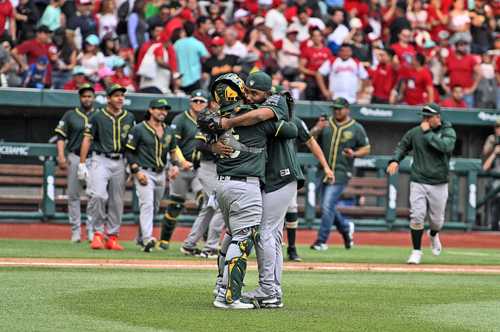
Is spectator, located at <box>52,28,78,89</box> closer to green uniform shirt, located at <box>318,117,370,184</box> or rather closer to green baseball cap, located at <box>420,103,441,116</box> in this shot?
green uniform shirt, located at <box>318,117,370,184</box>

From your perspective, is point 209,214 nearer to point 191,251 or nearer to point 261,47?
point 191,251

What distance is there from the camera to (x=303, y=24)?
80.9ft

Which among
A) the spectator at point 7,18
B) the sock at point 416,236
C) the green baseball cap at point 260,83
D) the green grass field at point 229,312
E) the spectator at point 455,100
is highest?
the spectator at point 7,18

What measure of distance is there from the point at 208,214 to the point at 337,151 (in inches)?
131

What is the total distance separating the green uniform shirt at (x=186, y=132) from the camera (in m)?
15.8

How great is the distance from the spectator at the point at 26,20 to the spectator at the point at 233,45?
3.83 metres

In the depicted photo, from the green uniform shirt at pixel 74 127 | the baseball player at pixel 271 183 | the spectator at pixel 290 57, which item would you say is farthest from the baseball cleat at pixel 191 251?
the spectator at pixel 290 57

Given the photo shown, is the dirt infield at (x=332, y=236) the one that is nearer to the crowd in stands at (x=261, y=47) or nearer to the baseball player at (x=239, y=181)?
the crowd in stands at (x=261, y=47)


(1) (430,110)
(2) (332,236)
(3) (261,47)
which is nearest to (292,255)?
(1) (430,110)

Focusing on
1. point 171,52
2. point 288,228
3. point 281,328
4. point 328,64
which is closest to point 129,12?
point 171,52

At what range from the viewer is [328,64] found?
23.6m

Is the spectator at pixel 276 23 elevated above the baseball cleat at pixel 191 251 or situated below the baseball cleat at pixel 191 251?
above

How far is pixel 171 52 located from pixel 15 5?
3.32 m

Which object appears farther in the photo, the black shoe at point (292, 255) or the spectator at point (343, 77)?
the spectator at point (343, 77)
